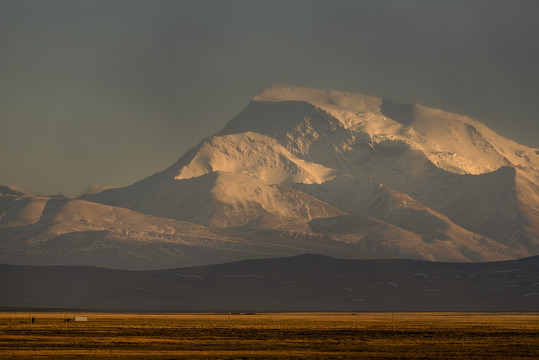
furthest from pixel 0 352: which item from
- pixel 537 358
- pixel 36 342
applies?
pixel 537 358

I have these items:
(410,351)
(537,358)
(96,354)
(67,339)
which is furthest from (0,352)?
(537,358)

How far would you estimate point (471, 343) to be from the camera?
338 ft

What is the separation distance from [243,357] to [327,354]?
813 cm

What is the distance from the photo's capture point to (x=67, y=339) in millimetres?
106188

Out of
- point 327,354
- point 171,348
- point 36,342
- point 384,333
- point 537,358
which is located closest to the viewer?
point 537,358

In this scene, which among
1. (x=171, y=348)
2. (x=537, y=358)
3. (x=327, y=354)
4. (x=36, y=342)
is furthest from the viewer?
(x=36, y=342)

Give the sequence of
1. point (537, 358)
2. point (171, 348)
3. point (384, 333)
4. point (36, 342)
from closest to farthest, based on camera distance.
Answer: point (537, 358) < point (171, 348) < point (36, 342) < point (384, 333)

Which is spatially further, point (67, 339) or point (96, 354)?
point (67, 339)

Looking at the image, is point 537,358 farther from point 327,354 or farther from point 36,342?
point 36,342

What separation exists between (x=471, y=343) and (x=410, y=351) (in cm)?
1500

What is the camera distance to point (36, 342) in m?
99.9

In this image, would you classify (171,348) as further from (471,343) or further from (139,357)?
(471,343)

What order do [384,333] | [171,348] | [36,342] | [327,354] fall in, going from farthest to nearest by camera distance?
[384,333]
[36,342]
[171,348]
[327,354]

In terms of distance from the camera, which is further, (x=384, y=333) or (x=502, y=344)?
(x=384, y=333)
